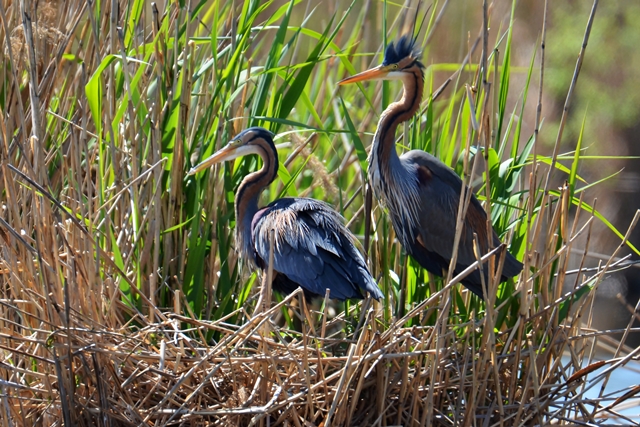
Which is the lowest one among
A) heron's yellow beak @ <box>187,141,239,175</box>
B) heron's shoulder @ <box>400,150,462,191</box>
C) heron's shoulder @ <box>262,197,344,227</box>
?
heron's shoulder @ <box>262,197,344,227</box>

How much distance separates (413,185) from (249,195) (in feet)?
1.96

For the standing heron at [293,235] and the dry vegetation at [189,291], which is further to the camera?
the standing heron at [293,235]

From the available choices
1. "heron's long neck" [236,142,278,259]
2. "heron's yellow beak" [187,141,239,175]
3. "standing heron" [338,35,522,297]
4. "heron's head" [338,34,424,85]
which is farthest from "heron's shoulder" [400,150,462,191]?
"heron's yellow beak" [187,141,239,175]

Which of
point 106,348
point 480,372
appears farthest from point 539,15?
point 106,348

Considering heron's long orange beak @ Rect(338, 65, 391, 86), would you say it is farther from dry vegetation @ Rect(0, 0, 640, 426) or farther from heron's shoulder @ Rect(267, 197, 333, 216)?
heron's shoulder @ Rect(267, 197, 333, 216)

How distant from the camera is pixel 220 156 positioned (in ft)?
8.66

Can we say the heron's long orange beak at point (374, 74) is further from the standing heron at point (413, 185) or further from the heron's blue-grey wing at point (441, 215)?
the heron's blue-grey wing at point (441, 215)

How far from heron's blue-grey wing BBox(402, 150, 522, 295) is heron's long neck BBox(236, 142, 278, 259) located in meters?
0.49

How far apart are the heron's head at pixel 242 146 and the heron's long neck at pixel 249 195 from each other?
2.1 inches

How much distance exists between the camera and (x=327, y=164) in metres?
3.52

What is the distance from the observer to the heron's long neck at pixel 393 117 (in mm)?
2847

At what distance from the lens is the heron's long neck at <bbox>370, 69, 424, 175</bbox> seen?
112 inches

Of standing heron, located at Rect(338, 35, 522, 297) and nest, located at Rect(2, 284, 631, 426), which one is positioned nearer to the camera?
nest, located at Rect(2, 284, 631, 426)

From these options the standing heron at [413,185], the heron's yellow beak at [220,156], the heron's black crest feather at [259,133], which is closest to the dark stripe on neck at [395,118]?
the standing heron at [413,185]
